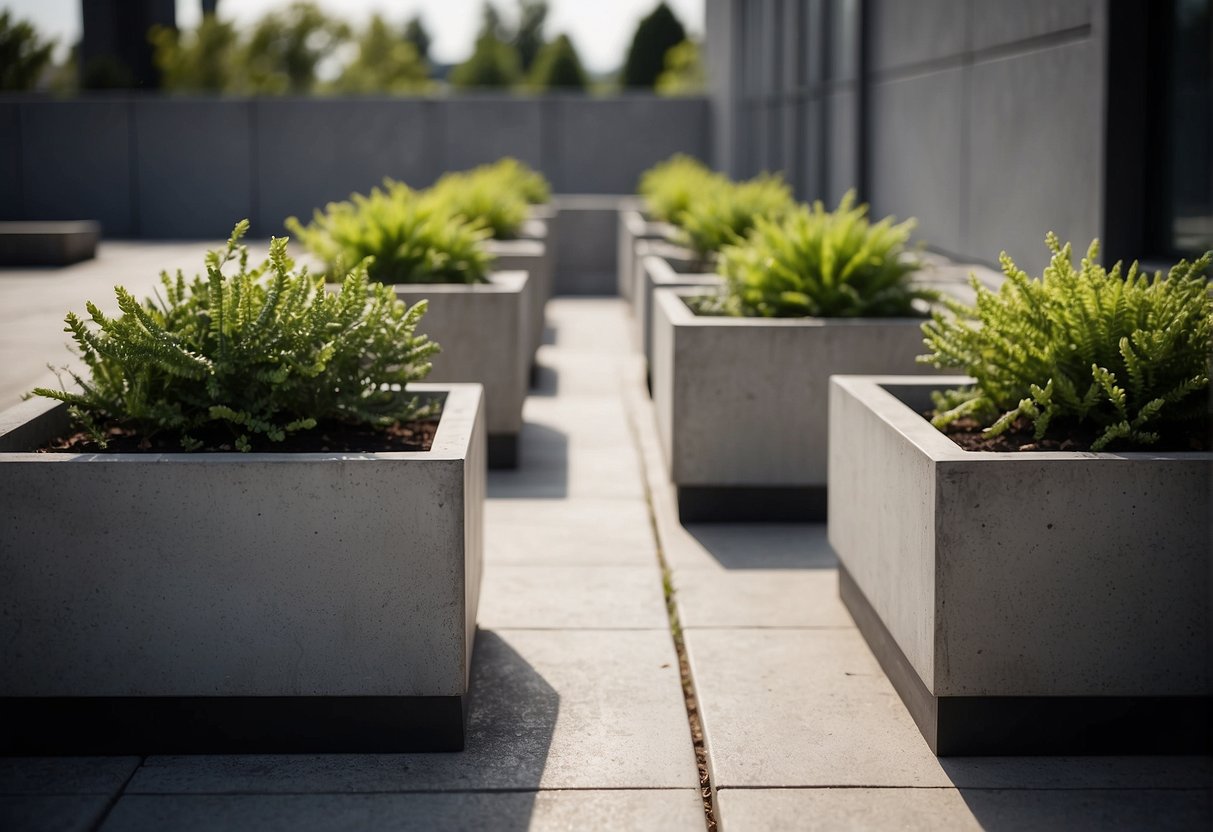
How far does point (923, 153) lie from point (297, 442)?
6.58m

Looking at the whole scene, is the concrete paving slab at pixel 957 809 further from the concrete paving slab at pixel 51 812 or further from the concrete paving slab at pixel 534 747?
the concrete paving slab at pixel 51 812

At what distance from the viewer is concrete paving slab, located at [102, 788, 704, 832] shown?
3.66m

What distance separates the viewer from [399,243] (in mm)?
8594

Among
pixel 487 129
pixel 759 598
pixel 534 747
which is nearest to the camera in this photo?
pixel 534 747

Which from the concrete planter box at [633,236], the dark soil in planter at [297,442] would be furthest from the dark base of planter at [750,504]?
the concrete planter box at [633,236]

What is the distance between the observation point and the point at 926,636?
4.08m

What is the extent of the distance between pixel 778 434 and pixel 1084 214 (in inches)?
68.8

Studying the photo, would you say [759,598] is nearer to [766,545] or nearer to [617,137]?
[766,545]

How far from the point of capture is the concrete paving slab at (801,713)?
13.1 ft

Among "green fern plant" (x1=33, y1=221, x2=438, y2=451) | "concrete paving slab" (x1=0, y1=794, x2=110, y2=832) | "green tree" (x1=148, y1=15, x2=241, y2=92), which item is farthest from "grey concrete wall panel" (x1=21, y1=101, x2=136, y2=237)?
"concrete paving slab" (x1=0, y1=794, x2=110, y2=832)

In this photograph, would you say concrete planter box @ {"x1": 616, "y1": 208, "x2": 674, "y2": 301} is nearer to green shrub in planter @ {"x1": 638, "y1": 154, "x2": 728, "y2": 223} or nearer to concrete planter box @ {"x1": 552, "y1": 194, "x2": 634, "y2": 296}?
green shrub in planter @ {"x1": 638, "y1": 154, "x2": 728, "y2": 223}

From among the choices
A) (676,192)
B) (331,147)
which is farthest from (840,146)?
(331,147)

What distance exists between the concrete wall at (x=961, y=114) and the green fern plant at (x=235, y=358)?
362 centimetres

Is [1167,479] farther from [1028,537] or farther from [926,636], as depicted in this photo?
[926,636]
